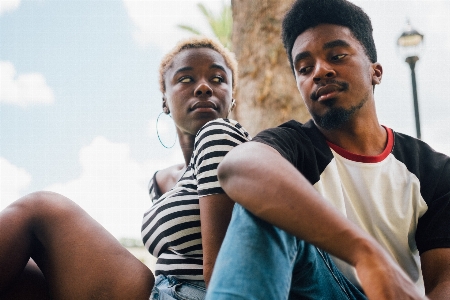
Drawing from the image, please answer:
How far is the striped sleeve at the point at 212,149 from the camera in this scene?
6.73 feet

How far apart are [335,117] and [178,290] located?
1.03 metres

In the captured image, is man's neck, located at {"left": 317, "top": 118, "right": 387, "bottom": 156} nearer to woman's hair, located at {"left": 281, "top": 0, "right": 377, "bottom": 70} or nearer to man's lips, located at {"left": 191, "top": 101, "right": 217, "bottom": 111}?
woman's hair, located at {"left": 281, "top": 0, "right": 377, "bottom": 70}

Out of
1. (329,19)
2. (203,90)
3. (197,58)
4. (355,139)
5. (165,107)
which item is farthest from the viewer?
(165,107)

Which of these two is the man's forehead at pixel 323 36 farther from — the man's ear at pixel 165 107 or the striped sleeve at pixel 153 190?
the striped sleeve at pixel 153 190

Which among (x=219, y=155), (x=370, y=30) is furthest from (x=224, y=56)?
(x=219, y=155)

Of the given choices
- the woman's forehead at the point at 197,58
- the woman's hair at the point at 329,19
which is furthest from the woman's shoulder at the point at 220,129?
the woman's forehead at the point at 197,58

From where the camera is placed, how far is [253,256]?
1.43 meters

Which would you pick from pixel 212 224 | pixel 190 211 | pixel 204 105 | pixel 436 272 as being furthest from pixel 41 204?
pixel 436 272

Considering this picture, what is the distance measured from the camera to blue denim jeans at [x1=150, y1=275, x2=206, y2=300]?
2.08 meters

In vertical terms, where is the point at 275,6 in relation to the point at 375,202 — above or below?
above

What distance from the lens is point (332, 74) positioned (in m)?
2.23

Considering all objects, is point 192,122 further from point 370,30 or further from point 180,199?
point 370,30

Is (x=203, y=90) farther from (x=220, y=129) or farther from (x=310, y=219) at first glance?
(x=310, y=219)

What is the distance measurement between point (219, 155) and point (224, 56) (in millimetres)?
1073
